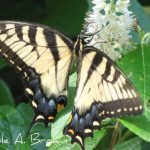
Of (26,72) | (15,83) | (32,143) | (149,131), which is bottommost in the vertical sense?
(15,83)

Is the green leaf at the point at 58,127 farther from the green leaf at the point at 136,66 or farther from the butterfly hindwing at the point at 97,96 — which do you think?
A: the green leaf at the point at 136,66

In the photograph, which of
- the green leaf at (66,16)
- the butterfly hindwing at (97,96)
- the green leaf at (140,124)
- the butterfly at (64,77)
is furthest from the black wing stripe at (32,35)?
the green leaf at (66,16)

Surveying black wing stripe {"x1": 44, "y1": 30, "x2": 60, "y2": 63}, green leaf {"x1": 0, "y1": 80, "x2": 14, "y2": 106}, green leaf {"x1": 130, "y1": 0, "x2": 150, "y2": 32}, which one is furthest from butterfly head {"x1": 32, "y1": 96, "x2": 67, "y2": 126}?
green leaf {"x1": 0, "y1": 80, "x2": 14, "y2": 106}

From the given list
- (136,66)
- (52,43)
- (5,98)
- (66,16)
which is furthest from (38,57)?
(66,16)

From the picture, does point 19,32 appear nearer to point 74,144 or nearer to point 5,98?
point 74,144

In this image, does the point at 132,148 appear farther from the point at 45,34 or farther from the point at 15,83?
the point at 15,83

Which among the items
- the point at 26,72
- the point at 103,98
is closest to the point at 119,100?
the point at 103,98
